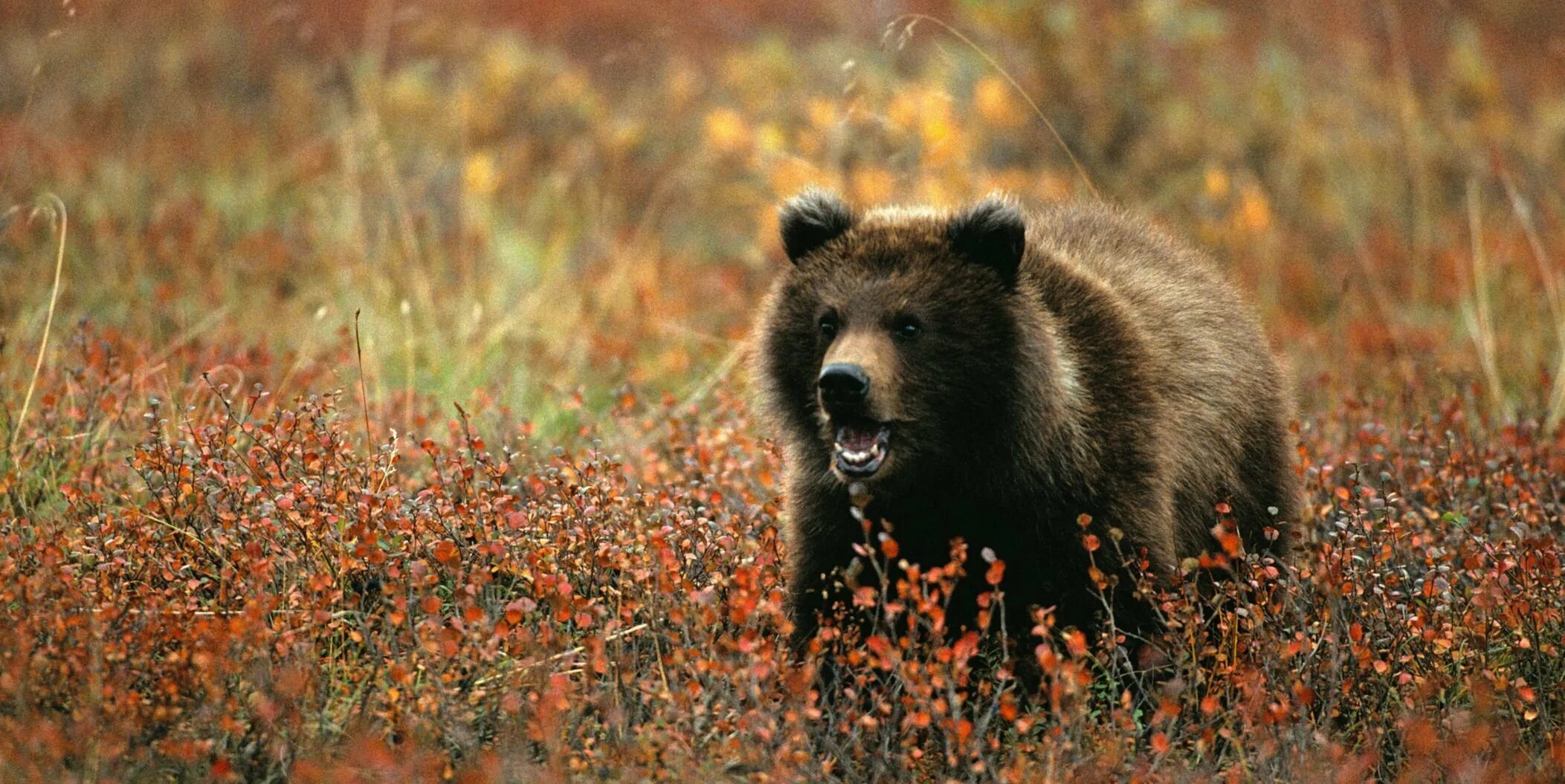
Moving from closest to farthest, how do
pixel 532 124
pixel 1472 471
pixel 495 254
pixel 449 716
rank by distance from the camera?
pixel 449 716
pixel 1472 471
pixel 495 254
pixel 532 124

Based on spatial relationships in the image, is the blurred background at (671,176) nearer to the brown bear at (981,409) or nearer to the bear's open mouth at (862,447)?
the brown bear at (981,409)

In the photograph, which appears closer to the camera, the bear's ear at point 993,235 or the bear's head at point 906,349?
the bear's head at point 906,349

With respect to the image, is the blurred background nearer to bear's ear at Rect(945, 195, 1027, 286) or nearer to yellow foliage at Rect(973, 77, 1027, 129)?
yellow foliage at Rect(973, 77, 1027, 129)

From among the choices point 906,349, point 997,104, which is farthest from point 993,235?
point 997,104

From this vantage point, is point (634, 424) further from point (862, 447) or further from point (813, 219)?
point (862, 447)

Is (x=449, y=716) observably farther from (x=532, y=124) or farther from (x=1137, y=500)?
(x=532, y=124)

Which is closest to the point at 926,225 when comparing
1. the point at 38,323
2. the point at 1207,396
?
the point at 1207,396

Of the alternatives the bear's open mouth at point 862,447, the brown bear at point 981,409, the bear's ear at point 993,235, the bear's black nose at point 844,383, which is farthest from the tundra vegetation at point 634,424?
the bear's ear at point 993,235

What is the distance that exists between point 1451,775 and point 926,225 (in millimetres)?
2076

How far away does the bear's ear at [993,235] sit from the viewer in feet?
14.5

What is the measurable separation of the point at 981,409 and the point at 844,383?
0.46 m

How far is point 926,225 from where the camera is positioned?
469 cm

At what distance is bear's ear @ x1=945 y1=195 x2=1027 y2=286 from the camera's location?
174 inches

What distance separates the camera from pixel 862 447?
434cm
